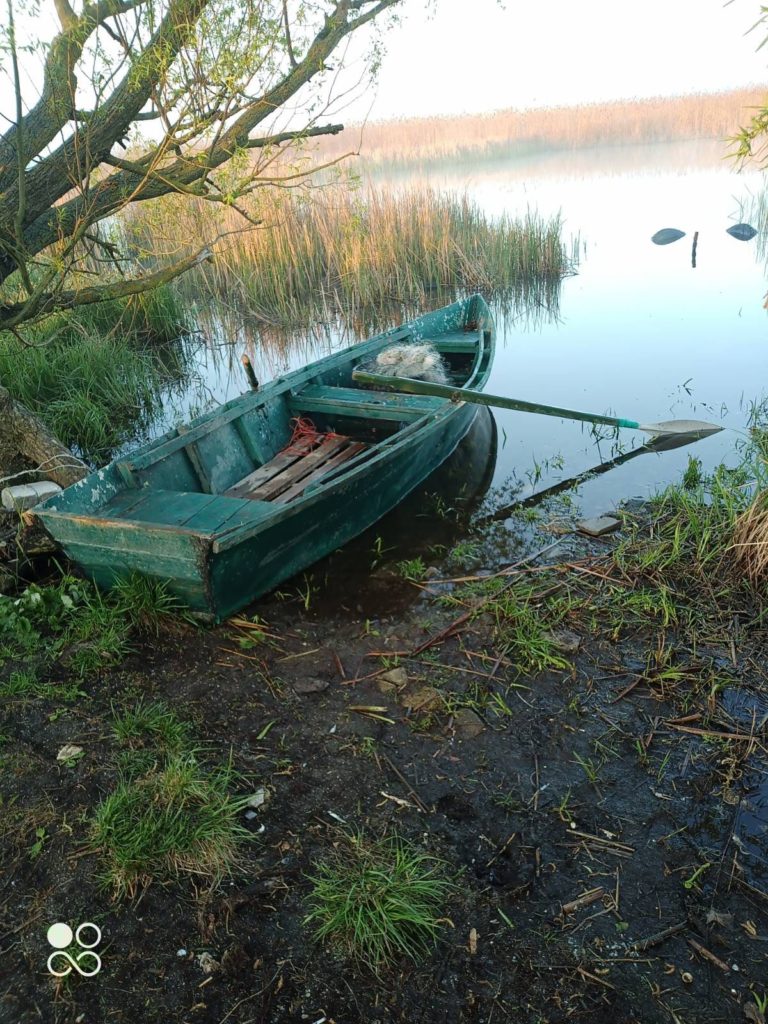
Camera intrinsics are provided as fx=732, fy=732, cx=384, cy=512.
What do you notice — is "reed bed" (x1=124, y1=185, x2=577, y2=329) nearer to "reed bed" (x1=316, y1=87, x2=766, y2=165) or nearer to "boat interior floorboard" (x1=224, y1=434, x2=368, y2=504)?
"boat interior floorboard" (x1=224, y1=434, x2=368, y2=504)

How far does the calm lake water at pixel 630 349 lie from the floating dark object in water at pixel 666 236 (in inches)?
5.7

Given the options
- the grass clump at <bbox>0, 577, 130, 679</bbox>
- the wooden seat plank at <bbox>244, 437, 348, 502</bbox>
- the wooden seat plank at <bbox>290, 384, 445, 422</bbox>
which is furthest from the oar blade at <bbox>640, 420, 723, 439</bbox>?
the grass clump at <bbox>0, 577, 130, 679</bbox>

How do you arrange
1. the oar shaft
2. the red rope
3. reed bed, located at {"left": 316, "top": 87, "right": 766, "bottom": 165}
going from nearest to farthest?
1. the oar shaft
2. the red rope
3. reed bed, located at {"left": 316, "top": 87, "right": 766, "bottom": 165}

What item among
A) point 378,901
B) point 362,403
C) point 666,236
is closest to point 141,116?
point 362,403

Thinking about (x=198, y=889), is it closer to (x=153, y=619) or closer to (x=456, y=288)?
(x=153, y=619)

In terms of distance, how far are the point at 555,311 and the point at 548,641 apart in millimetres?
7161

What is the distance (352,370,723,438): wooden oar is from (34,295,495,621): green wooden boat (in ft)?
0.25

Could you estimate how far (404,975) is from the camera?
7.07 feet

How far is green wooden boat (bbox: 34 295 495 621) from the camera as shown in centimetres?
358

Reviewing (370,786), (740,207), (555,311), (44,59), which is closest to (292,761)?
(370,786)

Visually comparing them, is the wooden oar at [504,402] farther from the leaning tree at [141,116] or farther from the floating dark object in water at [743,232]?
Answer: the floating dark object in water at [743,232]

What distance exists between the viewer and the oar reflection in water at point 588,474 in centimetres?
519

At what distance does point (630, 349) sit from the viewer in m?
8.23

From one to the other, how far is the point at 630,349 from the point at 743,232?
565 centimetres
